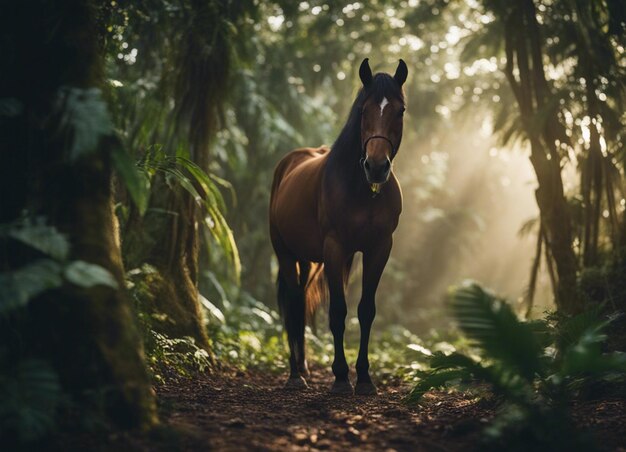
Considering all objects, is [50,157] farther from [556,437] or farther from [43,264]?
[556,437]

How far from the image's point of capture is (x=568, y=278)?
21.4ft

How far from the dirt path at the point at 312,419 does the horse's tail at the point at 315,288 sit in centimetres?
181


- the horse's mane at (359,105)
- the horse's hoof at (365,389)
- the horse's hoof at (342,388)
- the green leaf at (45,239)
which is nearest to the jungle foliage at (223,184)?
the green leaf at (45,239)

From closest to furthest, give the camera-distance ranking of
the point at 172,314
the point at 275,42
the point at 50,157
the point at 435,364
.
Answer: the point at 50,157
the point at 435,364
the point at 172,314
the point at 275,42

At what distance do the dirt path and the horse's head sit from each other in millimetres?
1700

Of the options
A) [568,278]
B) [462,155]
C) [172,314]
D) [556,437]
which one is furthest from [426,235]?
[556,437]

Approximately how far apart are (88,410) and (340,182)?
3.03 m

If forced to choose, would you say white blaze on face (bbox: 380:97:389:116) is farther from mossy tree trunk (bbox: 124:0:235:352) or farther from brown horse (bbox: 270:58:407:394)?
mossy tree trunk (bbox: 124:0:235:352)

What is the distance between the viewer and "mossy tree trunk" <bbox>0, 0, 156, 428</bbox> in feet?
9.48

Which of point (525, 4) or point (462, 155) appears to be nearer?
point (525, 4)

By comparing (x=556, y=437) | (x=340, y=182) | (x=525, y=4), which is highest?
(x=525, y=4)

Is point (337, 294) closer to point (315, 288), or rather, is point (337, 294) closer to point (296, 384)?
point (296, 384)

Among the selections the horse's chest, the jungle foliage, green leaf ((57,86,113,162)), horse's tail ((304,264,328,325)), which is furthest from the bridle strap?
green leaf ((57,86,113,162))

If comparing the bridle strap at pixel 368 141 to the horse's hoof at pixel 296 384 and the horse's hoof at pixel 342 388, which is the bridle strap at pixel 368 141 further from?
the horse's hoof at pixel 296 384
